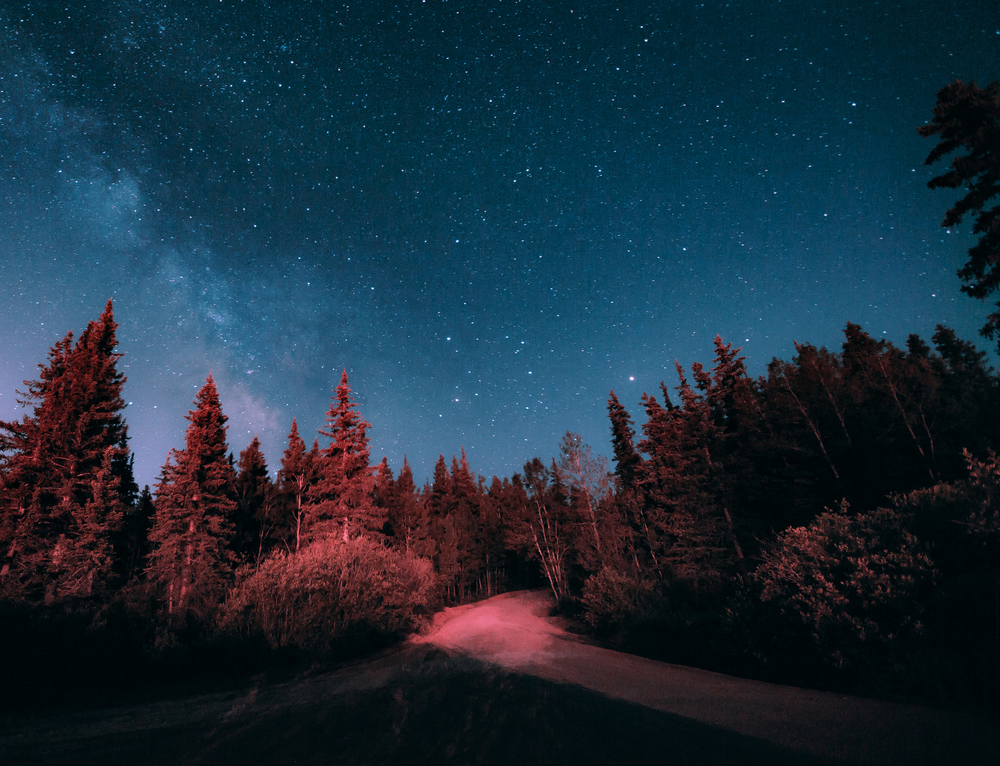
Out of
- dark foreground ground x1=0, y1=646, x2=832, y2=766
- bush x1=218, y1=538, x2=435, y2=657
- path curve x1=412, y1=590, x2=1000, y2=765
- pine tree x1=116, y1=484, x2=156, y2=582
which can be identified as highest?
pine tree x1=116, y1=484, x2=156, y2=582

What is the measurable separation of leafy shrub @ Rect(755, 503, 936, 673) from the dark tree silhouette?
11.4 metres

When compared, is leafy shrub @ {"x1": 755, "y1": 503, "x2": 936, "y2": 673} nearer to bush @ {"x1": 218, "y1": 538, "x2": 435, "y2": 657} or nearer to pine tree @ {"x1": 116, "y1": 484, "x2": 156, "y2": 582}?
bush @ {"x1": 218, "y1": 538, "x2": 435, "y2": 657}

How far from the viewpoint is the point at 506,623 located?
858 inches

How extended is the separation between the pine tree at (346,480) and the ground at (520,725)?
55.5 ft

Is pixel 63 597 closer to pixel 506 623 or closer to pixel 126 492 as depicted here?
pixel 126 492

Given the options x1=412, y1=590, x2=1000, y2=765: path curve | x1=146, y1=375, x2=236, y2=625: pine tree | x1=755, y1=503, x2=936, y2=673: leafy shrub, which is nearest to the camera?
x1=412, y1=590, x2=1000, y2=765: path curve

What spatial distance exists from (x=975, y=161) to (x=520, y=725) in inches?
799

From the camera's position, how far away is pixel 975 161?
43.2 ft

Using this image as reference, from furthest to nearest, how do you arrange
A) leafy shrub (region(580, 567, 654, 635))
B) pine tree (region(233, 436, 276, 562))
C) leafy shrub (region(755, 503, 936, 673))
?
pine tree (region(233, 436, 276, 562))
leafy shrub (region(580, 567, 654, 635))
leafy shrub (region(755, 503, 936, 673))

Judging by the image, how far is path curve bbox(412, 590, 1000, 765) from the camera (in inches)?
175

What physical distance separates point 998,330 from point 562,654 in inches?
704

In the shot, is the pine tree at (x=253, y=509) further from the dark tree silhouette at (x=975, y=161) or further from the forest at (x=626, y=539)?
the dark tree silhouette at (x=975, y=161)

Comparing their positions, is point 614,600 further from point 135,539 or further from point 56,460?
point 135,539

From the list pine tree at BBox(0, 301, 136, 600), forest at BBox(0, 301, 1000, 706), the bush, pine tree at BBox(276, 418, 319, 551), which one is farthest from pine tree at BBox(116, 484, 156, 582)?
the bush
